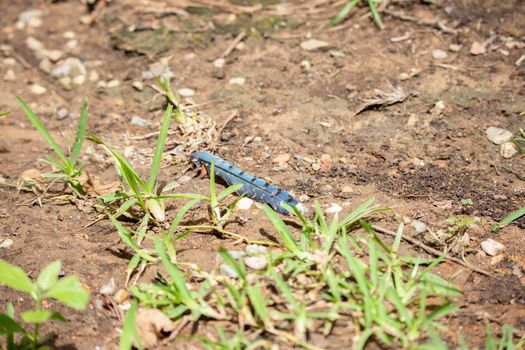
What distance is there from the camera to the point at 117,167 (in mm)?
2895

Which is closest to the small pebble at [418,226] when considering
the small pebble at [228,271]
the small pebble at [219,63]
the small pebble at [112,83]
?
the small pebble at [228,271]

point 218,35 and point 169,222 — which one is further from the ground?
point 218,35

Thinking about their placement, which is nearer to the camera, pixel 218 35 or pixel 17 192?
pixel 17 192

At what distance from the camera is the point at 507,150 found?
2869mm

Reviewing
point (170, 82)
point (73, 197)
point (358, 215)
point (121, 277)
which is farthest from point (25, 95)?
point (358, 215)

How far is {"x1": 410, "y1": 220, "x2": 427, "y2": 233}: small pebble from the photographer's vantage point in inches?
98.3

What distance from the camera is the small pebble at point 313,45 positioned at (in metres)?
3.71

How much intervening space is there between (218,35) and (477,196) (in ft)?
7.01

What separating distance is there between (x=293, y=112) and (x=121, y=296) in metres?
1.50

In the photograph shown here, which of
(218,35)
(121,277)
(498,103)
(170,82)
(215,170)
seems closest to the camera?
(121,277)

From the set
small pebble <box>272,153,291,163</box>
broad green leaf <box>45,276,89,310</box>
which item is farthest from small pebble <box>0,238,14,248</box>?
small pebble <box>272,153,291,163</box>

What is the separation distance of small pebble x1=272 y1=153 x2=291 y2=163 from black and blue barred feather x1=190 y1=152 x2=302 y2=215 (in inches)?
9.1

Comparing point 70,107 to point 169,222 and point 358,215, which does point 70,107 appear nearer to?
point 169,222

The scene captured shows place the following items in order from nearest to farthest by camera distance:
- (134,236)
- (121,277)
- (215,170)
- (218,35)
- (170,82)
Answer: (121,277) → (134,236) → (215,170) → (170,82) → (218,35)
